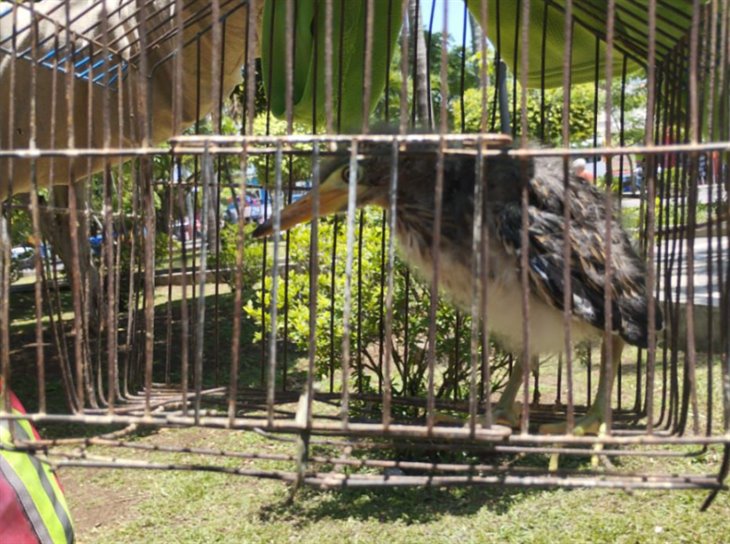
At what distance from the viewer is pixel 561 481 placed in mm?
1273

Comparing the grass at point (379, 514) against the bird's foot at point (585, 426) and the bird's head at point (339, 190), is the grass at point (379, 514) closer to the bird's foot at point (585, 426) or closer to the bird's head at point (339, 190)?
the bird's foot at point (585, 426)

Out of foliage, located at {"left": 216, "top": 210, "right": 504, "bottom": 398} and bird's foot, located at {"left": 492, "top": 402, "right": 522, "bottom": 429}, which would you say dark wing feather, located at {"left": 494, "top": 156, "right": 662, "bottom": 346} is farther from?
foliage, located at {"left": 216, "top": 210, "right": 504, "bottom": 398}

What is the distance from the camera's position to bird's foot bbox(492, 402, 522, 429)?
211 centimetres

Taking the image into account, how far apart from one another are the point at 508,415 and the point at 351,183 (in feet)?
3.61

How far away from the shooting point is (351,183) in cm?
133

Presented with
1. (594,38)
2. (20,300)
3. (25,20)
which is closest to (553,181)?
(594,38)

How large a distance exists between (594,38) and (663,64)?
1.29ft

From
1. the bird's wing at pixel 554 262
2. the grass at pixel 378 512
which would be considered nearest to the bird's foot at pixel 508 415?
the bird's wing at pixel 554 262

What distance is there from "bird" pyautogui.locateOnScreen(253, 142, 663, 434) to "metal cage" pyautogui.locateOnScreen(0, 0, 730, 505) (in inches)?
3.6

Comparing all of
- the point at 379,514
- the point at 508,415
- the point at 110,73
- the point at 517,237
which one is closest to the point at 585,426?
the point at 508,415

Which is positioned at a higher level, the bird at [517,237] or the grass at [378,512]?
the bird at [517,237]

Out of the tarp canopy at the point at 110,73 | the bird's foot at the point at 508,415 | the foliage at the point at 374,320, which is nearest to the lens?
the bird's foot at the point at 508,415

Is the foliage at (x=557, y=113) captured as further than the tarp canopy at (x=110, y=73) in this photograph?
Yes

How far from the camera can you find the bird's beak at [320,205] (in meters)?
1.84
